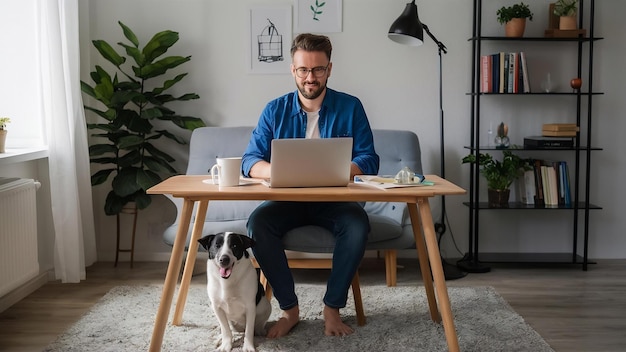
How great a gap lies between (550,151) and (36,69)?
2.96 meters

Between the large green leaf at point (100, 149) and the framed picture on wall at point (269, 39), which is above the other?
the framed picture on wall at point (269, 39)

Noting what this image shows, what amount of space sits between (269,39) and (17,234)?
5.83 feet

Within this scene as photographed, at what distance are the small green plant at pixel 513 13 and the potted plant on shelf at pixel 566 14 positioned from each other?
6.8 inches

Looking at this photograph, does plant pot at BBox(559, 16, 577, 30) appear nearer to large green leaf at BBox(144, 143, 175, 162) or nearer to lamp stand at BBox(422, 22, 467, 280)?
lamp stand at BBox(422, 22, 467, 280)

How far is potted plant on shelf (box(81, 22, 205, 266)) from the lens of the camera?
377 centimetres

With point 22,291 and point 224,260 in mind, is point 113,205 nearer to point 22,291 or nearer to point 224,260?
point 22,291

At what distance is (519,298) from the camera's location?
11.0ft

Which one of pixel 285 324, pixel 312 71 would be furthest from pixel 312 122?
pixel 285 324

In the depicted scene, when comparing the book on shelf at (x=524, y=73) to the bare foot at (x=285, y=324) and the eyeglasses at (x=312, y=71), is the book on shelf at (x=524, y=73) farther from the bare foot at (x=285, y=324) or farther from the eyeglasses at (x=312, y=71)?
the bare foot at (x=285, y=324)

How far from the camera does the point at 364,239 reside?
8.87 ft

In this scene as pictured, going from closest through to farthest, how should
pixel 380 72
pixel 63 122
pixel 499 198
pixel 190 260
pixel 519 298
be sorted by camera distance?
pixel 190 260, pixel 519 298, pixel 63 122, pixel 499 198, pixel 380 72

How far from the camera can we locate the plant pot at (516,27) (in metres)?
3.87

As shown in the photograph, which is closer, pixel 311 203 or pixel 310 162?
pixel 310 162

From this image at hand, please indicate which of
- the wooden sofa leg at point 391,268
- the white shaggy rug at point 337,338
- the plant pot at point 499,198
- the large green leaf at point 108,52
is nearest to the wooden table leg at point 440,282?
the white shaggy rug at point 337,338
